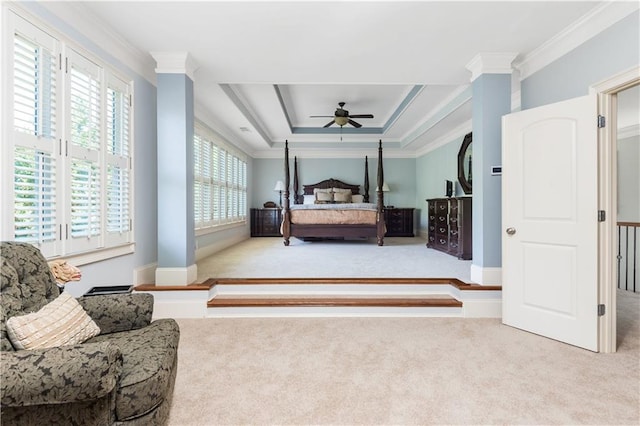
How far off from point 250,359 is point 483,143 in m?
2.95

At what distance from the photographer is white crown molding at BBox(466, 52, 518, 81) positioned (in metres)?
3.17

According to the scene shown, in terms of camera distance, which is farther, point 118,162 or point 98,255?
point 118,162

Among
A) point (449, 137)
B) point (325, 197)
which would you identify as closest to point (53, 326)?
point (449, 137)

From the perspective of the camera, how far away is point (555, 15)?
2.56m

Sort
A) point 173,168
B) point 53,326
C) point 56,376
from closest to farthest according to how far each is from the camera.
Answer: point 56,376
point 53,326
point 173,168

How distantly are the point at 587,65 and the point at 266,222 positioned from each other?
6.90 metres

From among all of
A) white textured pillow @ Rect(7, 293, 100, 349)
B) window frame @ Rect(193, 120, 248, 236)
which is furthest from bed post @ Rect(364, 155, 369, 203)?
white textured pillow @ Rect(7, 293, 100, 349)

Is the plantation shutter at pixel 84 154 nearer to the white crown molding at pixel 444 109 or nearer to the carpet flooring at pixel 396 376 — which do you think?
the carpet flooring at pixel 396 376

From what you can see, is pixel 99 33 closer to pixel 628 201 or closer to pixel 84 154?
pixel 84 154

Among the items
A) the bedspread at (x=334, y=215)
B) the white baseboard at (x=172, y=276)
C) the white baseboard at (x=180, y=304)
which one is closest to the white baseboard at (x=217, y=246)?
the bedspread at (x=334, y=215)

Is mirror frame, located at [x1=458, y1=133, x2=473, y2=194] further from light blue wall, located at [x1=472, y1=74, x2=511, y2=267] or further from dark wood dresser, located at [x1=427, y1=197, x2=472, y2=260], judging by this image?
light blue wall, located at [x1=472, y1=74, x2=511, y2=267]

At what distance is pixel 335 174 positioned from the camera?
8.77 m

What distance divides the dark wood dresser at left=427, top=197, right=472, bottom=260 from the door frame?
255 centimetres

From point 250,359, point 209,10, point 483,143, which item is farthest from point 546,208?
point 209,10
